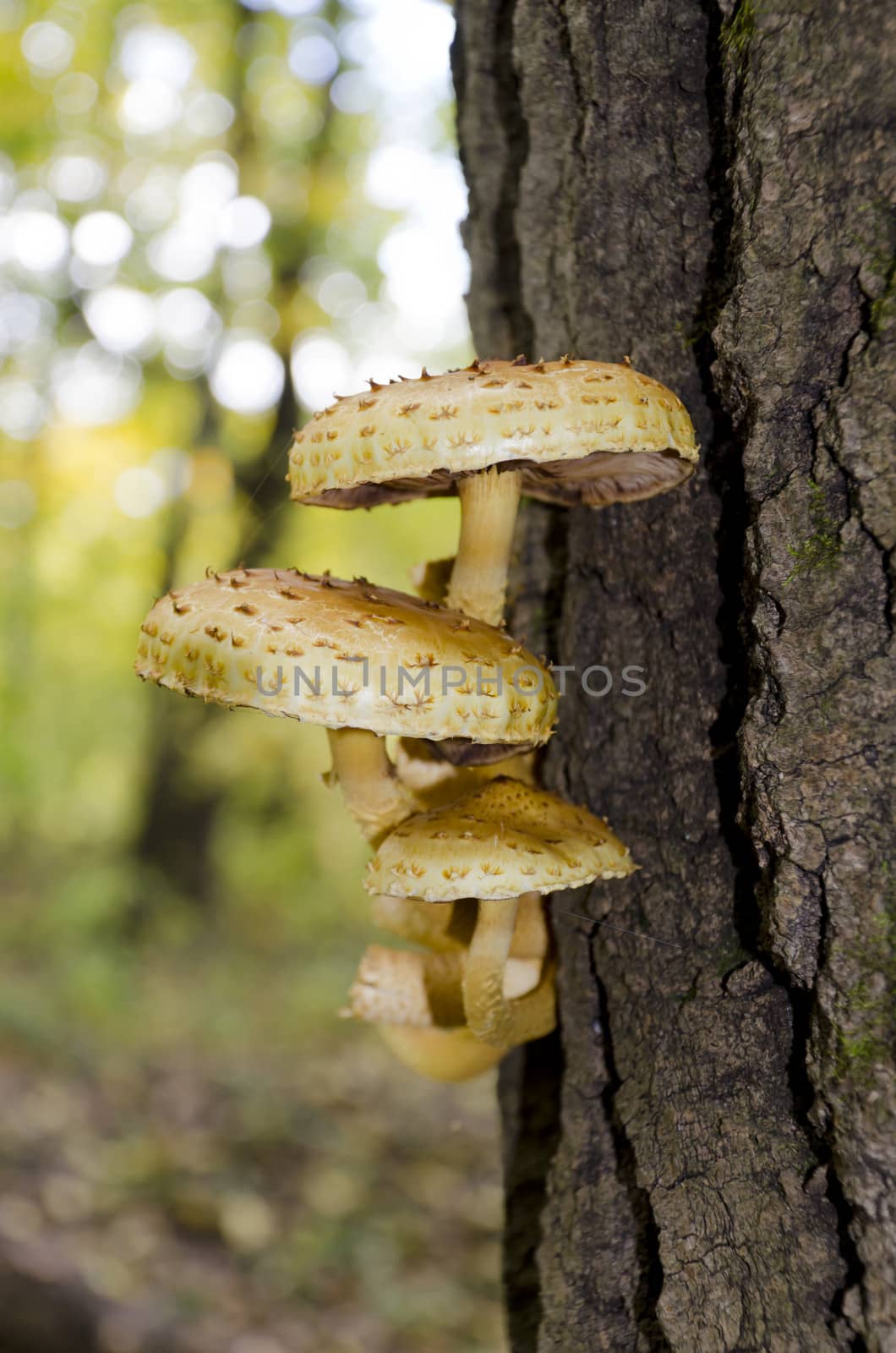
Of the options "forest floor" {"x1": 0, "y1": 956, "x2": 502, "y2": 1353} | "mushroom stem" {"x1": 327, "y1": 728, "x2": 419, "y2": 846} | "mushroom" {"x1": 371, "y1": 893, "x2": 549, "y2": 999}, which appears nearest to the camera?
"mushroom stem" {"x1": 327, "y1": 728, "x2": 419, "y2": 846}

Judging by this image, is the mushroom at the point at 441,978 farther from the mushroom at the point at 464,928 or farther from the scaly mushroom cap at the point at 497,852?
the scaly mushroom cap at the point at 497,852

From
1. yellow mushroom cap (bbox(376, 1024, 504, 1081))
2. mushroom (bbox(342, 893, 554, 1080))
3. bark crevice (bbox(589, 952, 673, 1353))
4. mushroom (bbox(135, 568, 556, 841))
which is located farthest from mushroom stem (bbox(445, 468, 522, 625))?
yellow mushroom cap (bbox(376, 1024, 504, 1081))

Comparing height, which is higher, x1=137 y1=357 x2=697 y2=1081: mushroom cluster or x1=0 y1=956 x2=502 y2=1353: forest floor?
x1=137 y1=357 x2=697 y2=1081: mushroom cluster

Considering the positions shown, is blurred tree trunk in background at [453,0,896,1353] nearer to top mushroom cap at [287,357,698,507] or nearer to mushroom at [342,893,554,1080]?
mushroom at [342,893,554,1080]

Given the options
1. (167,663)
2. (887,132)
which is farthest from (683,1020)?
(887,132)

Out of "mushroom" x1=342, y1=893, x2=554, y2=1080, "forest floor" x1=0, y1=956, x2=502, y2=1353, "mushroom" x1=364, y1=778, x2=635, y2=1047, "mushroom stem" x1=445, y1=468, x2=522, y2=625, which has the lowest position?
"forest floor" x1=0, y1=956, x2=502, y2=1353

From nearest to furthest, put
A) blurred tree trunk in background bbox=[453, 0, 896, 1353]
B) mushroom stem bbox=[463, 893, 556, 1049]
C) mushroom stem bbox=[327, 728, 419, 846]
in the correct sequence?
1. blurred tree trunk in background bbox=[453, 0, 896, 1353]
2. mushroom stem bbox=[463, 893, 556, 1049]
3. mushroom stem bbox=[327, 728, 419, 846]

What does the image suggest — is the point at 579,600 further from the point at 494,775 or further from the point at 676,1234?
the point at 676,1234

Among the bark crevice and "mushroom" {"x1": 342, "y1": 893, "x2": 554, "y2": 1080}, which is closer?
the bark crevice
